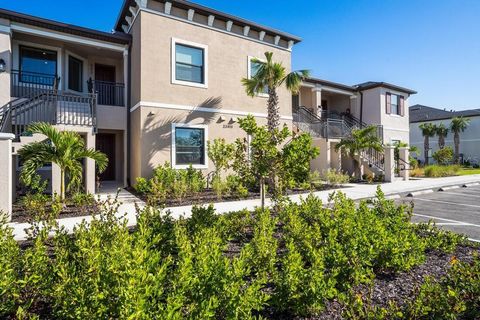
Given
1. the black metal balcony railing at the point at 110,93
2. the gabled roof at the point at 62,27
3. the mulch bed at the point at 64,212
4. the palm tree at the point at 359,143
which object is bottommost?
the mulch bed at the point at 64,212

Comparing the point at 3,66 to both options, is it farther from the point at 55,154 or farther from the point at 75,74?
the point at 55,154

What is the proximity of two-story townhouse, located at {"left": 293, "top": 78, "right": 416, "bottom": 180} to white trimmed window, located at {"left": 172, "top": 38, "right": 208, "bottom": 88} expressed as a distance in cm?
797

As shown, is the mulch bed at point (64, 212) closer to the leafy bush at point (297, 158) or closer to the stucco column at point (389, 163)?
the leafy bush at point (297, 158)

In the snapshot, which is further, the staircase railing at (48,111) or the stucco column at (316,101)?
the stucco column at (316,101)

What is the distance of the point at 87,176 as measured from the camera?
427 inches

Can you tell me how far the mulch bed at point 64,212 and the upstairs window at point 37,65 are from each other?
7315mm

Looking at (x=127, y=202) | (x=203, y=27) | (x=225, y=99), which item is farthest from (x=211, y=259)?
(x=203, y=27)

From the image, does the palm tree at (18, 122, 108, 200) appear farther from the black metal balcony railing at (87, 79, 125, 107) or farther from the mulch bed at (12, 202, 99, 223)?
the black metal balcony railing at (87, 79, 125, 107)

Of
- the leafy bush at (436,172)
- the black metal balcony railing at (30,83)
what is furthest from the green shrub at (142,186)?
the leafy bush at (436,172)

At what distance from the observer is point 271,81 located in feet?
47.6

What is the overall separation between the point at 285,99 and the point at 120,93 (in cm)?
951

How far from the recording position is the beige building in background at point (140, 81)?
11.8m

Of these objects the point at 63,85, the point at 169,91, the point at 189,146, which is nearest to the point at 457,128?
the point at 189,146

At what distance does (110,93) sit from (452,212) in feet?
52.8
